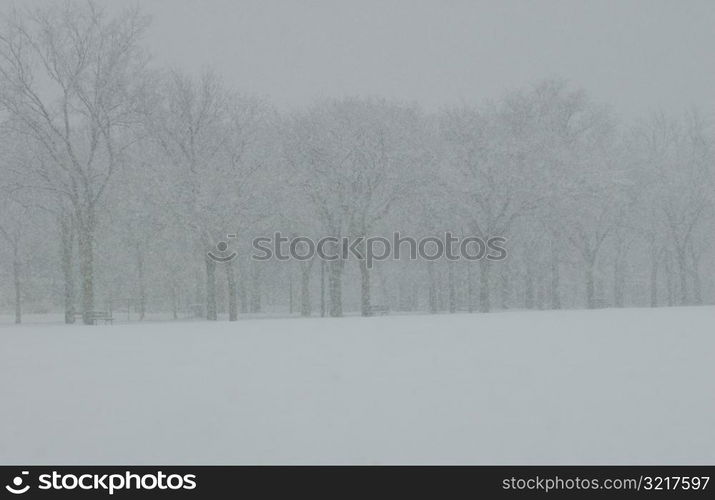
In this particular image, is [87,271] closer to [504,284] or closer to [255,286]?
[255,286]

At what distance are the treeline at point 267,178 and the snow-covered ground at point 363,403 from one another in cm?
1650

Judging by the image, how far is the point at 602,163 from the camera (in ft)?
124

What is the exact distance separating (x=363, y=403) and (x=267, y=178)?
26417 millimetres

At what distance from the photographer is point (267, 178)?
33.9 meters

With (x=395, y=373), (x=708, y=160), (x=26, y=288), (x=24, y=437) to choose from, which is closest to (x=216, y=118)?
(x=26, y=288)

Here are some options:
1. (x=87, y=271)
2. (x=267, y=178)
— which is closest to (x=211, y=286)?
(x=267, y=178)

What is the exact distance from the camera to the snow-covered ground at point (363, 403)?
22.4ft

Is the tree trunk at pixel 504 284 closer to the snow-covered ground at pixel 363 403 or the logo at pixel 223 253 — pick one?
the logo at pixel 223 253

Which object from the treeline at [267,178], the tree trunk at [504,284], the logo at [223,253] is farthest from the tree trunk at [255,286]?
the tree trunk at [504,284]

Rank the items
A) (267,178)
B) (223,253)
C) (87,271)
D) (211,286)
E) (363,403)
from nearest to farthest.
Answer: (363,403) → (87,271) → (211,286) → (223,253) → (267,178)

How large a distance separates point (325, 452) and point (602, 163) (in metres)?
35.3

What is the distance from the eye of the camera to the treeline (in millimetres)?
27719
